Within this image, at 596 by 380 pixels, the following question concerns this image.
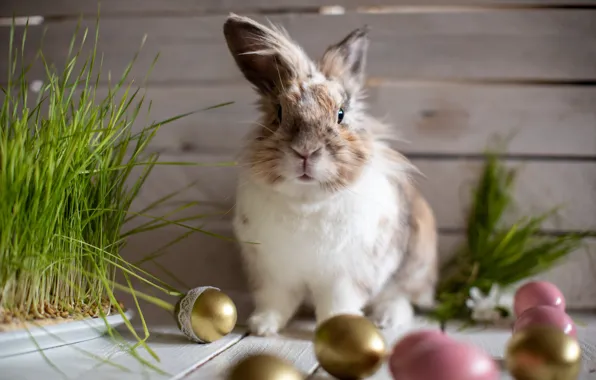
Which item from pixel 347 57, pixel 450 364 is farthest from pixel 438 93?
pixel 450 364

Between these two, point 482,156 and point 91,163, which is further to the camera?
point 482,156

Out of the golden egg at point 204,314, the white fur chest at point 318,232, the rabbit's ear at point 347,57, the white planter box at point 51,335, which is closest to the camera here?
the white planter box at point 51,335

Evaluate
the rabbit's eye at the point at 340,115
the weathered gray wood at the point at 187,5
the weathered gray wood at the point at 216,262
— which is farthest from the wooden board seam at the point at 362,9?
the weathered gray wood at the point at 216,262

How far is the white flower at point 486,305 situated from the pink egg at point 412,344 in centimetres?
65

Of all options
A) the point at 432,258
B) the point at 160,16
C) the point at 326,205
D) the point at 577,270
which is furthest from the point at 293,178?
the point at 577,270

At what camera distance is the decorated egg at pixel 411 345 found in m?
0.75

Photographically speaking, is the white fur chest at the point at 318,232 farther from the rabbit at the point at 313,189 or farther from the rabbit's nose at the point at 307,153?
the rabbit's nose at the point at 307,153

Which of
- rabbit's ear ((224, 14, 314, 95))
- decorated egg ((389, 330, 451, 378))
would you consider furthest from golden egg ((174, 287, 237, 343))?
rabbit's ear ((224, 14, 314, 95))

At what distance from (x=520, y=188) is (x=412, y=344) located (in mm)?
1060

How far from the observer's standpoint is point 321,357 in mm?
848

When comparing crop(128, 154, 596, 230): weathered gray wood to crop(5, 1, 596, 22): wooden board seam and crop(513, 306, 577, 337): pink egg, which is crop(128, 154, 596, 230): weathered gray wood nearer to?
crop(5, 1, 596, 22): wooden board seam

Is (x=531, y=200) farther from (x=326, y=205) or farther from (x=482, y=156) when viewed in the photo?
(x=326, y=205)

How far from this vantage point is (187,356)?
40.0 inches

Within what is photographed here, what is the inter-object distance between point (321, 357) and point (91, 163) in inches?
24.9
